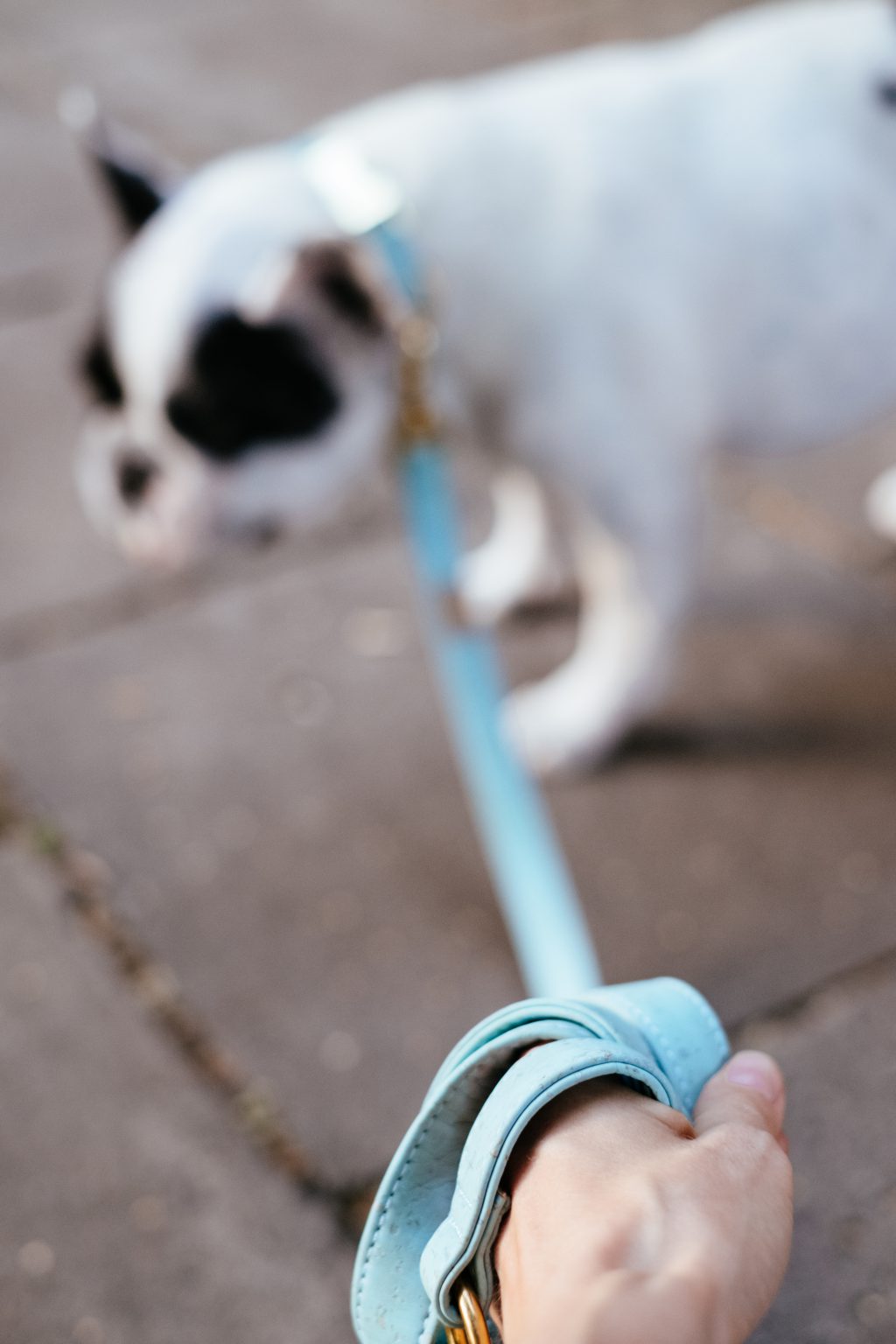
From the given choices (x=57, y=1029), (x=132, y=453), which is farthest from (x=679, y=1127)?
(x=132, y=453)

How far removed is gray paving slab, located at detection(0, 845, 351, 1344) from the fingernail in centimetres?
67

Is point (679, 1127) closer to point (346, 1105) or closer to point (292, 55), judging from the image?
point (346, 1105)

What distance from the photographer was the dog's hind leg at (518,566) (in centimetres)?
231

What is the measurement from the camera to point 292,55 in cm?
484

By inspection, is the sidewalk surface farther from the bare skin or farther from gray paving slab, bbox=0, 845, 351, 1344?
the bare skin

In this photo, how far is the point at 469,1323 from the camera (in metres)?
0.62

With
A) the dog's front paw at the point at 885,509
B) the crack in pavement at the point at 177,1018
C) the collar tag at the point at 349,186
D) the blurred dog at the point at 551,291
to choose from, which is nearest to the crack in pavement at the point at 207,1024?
the crack in pavement at the point at 177,1018

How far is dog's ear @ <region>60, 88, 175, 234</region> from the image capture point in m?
1.65

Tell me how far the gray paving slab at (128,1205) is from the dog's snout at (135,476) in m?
0.59

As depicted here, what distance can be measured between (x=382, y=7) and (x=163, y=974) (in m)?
4.66

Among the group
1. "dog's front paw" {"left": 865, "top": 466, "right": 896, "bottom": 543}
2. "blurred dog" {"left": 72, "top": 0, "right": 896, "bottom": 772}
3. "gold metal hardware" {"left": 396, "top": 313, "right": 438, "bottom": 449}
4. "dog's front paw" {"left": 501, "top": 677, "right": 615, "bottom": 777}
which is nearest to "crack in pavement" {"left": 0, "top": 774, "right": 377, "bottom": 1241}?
"blurred dog" {"left": 72, "top": 0, "right": 896, "bottom": 772}

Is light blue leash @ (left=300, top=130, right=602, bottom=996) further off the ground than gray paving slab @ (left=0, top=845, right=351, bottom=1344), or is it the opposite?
light blue leash @ (left=300, top=130, right=602, bottom=996)

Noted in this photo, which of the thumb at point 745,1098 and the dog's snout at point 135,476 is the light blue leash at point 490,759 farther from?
the thumb at point 745,1098

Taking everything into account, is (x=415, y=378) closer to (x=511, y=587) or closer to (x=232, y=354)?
(x=232, y=354)
